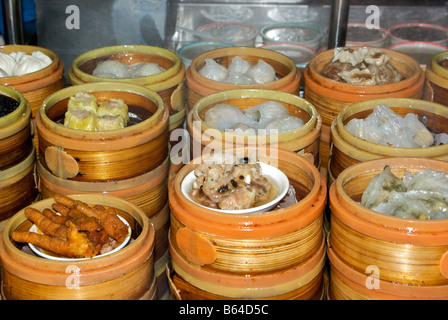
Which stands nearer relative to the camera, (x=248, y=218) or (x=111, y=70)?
(x=248, y=218)

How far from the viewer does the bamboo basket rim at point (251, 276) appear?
2469 millimetres

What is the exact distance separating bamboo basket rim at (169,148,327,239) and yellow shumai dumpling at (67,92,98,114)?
2.73 feet

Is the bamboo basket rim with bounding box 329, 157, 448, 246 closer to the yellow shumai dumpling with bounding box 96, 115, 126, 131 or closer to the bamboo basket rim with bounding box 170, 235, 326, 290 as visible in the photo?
the bamboo basket rim with bounding box 170, 235, 326, 290

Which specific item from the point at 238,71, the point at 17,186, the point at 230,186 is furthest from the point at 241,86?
the point at 17,186

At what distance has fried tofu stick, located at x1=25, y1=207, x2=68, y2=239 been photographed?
2439mm

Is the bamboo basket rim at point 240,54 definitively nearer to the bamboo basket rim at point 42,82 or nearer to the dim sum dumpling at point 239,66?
the dim sum dumpling at point 239,66

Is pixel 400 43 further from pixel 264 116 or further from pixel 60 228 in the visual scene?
pixel 60 228

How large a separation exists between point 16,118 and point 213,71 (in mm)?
1275

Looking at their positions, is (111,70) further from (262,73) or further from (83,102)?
(262,73)

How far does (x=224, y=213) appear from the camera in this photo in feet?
7.90

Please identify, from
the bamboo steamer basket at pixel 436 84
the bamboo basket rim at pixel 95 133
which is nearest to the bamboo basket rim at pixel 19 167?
the bamboo basket rim at pixel 95 133

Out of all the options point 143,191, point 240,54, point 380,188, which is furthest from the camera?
point 240,54

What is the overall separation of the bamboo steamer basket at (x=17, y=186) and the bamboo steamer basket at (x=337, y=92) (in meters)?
1.68

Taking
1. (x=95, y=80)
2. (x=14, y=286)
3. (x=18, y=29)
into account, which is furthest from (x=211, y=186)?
(x=18, y=29)
